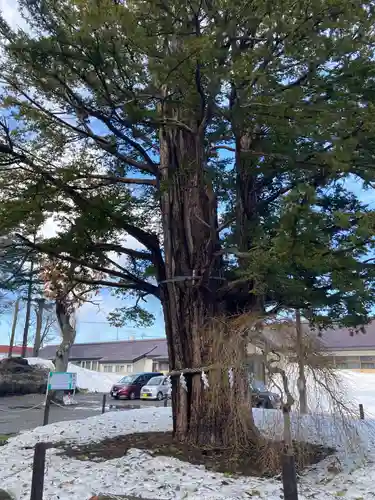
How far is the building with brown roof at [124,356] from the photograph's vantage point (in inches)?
1639

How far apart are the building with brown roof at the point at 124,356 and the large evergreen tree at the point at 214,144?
3430 centimetres

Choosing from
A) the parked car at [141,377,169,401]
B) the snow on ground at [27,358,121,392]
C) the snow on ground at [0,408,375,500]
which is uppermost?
the snow on ground at [27,358,121,392]

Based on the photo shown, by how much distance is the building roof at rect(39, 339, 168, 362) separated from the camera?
42.8 m

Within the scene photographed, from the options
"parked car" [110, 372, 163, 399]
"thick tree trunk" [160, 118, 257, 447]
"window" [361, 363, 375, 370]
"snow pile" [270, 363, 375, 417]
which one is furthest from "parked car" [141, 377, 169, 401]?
"snow pile" [270, 363, 375, 417]

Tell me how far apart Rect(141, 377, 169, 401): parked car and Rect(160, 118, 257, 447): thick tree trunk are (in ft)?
58.9

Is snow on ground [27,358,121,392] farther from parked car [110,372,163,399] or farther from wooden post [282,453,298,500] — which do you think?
wooden post [282,453,298,500]

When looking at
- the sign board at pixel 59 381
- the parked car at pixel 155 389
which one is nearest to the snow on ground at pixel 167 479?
the sign board at pixel 59 381

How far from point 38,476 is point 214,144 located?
5403 millimetres

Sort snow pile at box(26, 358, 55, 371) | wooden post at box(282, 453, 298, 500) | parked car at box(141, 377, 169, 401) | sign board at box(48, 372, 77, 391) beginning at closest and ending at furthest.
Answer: wooden post at box(282, 453, 298, 500) → sign board at box(48, 372, 77, 391) → parked car at box(141, 377, 169, 401) → snow pile at box(26, 358, 55, 371)

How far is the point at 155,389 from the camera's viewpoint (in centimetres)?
2434

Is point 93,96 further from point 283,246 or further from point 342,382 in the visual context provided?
point 342,382

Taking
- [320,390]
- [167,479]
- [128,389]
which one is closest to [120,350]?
[128,389]

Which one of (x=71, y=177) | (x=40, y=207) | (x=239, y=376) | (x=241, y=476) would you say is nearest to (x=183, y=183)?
(x=71, y=177)

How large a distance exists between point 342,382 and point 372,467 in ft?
4.76
